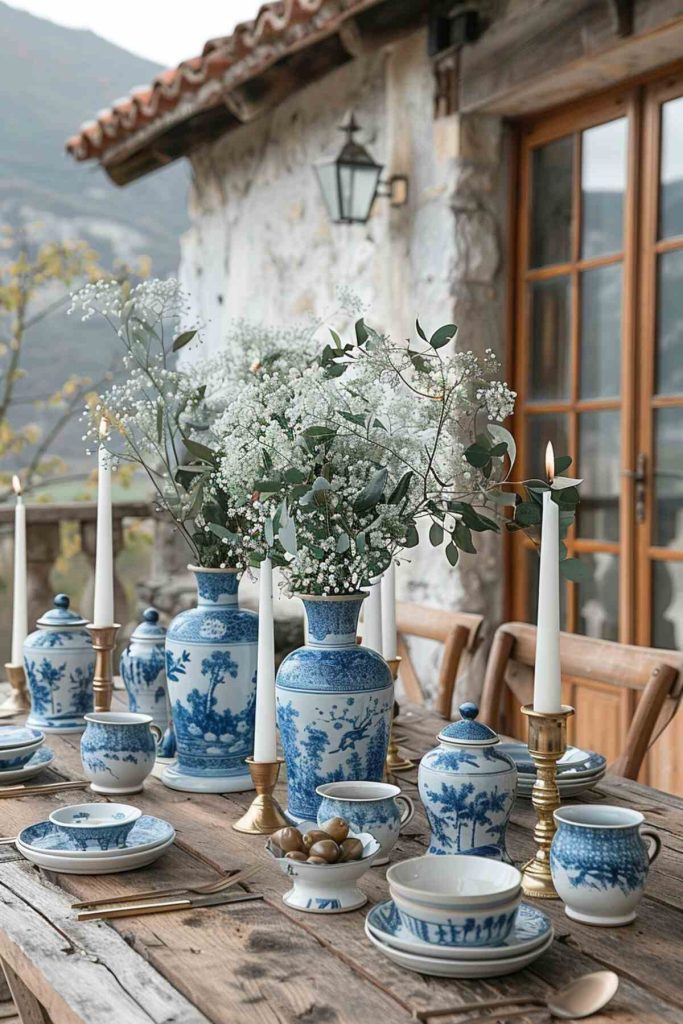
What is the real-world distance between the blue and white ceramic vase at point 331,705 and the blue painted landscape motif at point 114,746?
247mm

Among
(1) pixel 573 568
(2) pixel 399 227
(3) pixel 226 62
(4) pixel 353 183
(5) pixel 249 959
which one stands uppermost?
(3) pixel 226 62

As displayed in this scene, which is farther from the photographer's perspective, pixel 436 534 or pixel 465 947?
pixel 436 534

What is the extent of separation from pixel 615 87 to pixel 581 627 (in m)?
1.43

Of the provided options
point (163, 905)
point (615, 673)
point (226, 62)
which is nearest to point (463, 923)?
point (163, 905)

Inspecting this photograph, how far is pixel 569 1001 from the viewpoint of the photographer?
0.96 meters

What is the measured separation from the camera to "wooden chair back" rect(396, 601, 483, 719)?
2418 mm

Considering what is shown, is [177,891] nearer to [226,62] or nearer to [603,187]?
[603,187]

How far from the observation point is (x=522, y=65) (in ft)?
10.1

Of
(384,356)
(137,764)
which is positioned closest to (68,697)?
(137,764)

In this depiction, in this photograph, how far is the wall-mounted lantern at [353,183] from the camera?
11.4 ft

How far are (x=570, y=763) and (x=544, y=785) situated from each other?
0.44 metres

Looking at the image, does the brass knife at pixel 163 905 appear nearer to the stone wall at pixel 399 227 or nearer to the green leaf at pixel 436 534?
the green leaf at pixel 436 534

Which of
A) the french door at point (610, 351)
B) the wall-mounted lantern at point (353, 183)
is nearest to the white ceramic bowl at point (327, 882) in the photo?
the french door at point (610, 351)

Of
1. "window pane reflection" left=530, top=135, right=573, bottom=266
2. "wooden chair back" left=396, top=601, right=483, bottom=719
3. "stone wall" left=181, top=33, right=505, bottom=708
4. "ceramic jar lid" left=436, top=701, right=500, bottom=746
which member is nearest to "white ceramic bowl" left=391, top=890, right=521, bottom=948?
"ceramic jar lid" left=436, top=701, right=500, bottom=746
